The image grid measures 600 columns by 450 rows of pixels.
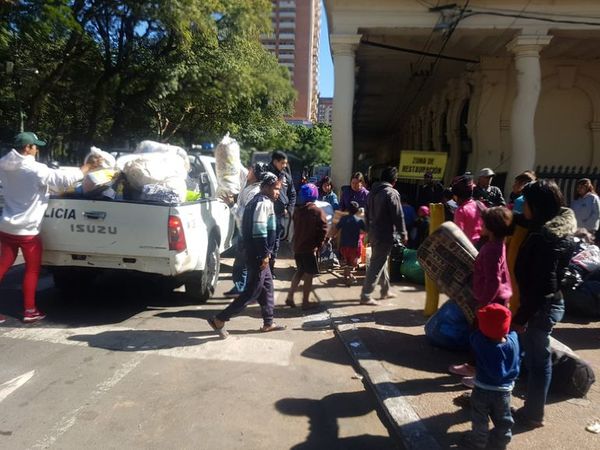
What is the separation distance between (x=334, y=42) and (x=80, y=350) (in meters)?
8.48

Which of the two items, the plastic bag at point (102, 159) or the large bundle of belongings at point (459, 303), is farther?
the plastic bag at point (102, 159)

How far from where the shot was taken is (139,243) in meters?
5.49

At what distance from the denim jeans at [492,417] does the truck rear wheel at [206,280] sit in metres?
4.01

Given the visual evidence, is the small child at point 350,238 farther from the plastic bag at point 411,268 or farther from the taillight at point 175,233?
the taillight at point 175,233

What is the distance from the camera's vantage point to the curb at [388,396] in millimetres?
3385

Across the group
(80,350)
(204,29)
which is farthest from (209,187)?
(204,29)

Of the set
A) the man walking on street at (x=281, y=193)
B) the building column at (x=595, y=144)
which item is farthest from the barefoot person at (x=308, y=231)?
the building column at (x=595, y=144)

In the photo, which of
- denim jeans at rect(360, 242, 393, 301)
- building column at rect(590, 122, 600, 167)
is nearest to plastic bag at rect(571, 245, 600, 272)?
denim jeans at rect(360, 242, 393, 301)

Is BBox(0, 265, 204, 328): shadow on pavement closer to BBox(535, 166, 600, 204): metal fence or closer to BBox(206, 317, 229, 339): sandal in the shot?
BBox(206, 317, 229, 339): sandal

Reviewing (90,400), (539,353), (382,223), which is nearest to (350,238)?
(382,223)

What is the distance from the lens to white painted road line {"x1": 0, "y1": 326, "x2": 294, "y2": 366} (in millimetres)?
4934

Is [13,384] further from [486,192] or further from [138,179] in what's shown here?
[486,192]

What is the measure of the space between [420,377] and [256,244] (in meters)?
2.06

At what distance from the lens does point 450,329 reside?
4918mm
